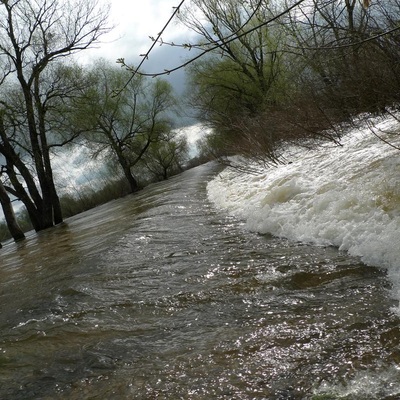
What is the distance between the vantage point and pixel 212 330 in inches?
100

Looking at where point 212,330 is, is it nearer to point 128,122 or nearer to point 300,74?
point 300,74

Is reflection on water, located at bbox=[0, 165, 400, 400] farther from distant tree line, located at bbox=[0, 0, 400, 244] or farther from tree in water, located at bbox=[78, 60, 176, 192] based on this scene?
tree in water, located at bbox=[78, 60, 176, 192]

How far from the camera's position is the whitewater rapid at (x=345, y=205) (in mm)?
3398

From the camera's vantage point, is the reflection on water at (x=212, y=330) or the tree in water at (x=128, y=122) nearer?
the reflection on water at (x=212, y=330)

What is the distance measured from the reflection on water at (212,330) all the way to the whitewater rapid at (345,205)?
221 mm

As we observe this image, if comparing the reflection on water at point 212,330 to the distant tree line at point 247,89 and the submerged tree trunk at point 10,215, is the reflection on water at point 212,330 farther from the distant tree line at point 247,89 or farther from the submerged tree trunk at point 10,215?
the submerged tree trunk at point 10,215

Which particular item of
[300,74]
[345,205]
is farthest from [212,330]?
[300,74]

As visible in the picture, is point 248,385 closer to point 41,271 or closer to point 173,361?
point 173,361

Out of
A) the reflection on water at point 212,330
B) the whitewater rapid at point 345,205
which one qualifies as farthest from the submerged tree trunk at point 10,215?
the reflection on water at point 212,330

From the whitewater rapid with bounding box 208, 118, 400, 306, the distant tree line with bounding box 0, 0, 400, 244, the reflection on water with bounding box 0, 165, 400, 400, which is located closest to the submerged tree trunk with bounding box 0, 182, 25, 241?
the distant tree line with bounding box 0, 0, 400, 244

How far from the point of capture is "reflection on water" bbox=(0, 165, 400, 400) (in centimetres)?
191

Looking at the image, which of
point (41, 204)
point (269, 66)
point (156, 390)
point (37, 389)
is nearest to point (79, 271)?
point (37, 389)

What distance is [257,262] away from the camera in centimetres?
372

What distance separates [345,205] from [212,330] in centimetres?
237
